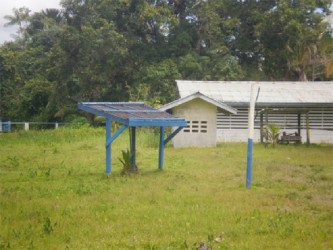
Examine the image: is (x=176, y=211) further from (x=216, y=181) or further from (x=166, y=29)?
(x=166, y=29)

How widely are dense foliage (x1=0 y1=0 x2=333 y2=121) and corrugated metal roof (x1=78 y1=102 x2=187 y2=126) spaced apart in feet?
51.5

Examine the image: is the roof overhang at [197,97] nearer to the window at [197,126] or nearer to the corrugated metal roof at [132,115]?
the window at [197,126]

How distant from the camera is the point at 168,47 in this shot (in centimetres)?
3170

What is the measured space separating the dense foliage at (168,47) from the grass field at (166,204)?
15.7 metres

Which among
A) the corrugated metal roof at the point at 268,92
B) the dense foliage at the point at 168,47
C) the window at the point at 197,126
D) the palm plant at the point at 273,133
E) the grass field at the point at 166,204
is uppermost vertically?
the dense foliage at the point at 168,47

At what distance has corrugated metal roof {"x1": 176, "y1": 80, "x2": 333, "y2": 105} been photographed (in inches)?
880

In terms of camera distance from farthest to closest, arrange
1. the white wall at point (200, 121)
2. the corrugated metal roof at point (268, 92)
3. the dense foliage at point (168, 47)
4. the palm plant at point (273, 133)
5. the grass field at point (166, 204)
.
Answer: the dense foliage at point (168, 47) < the corrugated metal roof at point (268, 92) < the white wall at point (200, 121) < the palm plant at point (273, 133) < the grass field at point (166, 204)

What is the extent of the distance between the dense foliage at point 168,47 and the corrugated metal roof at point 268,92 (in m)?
4.67

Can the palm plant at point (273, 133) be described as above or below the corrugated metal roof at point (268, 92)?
below

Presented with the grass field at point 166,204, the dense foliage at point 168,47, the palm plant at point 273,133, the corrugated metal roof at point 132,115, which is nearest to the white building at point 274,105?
the palm plant at point 273,133

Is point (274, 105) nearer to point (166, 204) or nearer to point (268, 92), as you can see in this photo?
point (268, 92)

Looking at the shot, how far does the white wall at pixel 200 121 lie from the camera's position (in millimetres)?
19875

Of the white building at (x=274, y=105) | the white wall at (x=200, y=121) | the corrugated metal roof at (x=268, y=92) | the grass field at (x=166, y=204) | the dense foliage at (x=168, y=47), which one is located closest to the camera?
the grass field at (x=166, y=204)

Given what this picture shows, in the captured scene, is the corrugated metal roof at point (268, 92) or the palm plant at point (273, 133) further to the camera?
the corrugated metal roof at point (268, 92)
